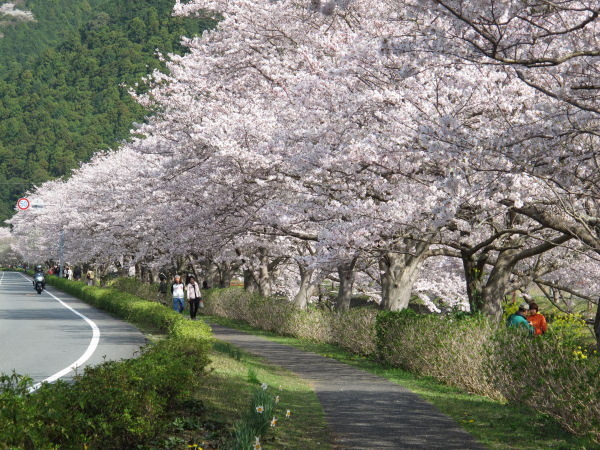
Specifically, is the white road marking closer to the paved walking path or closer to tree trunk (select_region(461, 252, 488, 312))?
the paved walking path

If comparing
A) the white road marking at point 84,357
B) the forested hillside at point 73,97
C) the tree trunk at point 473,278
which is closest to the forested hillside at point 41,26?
the forested hillside at point 73,97

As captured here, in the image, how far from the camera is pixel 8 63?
152 metres

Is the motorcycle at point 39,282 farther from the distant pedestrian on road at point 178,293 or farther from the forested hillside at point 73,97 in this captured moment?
the forested hillside at point 73,97

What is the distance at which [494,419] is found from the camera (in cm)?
899

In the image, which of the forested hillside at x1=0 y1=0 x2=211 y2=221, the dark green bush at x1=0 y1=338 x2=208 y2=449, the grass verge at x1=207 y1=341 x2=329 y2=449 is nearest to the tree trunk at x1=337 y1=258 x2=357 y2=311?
the grass verge at x1=207 y1=341 x2=329 y2=449

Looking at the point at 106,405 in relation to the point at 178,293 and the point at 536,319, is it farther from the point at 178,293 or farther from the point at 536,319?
the point at 178,293

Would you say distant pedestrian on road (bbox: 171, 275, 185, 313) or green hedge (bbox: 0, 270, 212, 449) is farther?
distant pedestrian on road (bbox: 171, 275, 185, 313)

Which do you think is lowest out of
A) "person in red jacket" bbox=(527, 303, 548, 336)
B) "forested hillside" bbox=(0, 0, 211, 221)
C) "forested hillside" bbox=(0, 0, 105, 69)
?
"person in red jacket" bbox=(527, 303, 548, 336)

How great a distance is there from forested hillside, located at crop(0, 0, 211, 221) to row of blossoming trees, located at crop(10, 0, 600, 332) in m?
69.4

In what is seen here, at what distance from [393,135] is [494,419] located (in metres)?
5.50

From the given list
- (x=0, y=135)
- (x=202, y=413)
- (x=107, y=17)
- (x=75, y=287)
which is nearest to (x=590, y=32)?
(x=202, y=413)

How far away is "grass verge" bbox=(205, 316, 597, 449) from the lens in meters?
7.64

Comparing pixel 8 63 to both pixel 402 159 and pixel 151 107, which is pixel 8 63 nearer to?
pixel 151 107

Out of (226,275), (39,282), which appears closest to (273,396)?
(226,275)
